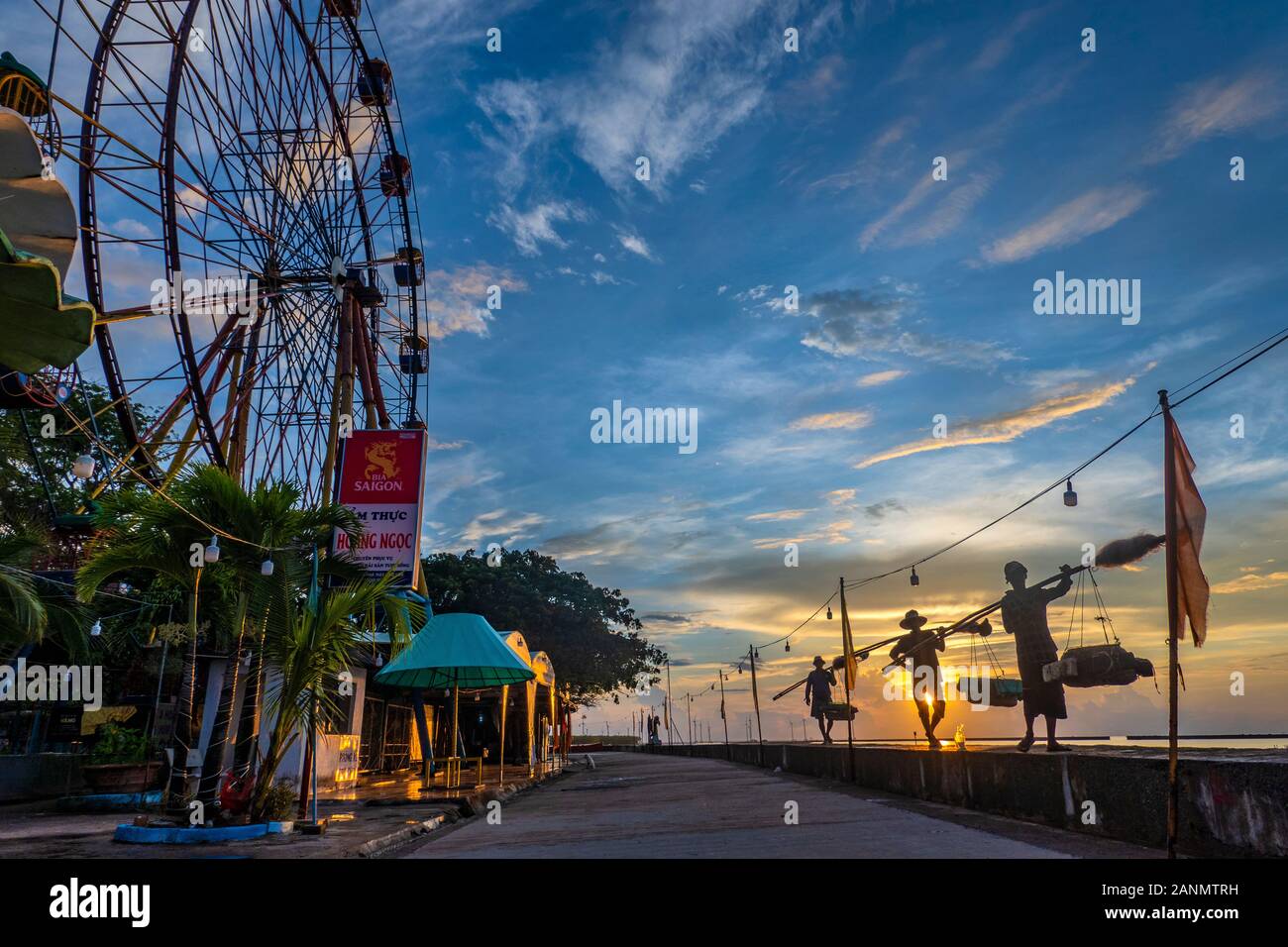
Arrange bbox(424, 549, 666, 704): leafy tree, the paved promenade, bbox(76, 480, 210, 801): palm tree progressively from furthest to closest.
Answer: bbox(424, 549, 666, 704): leafy tree
bbox(76, 480, 210, 801): palm tree
the paved promenade

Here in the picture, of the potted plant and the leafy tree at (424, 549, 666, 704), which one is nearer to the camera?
the potted plant

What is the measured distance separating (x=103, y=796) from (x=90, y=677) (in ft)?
18.6

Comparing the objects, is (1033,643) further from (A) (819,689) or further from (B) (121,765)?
(B) (121,765)

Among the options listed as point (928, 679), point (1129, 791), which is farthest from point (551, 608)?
point (1129, 791)

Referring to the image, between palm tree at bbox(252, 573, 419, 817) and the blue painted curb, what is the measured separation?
543mm

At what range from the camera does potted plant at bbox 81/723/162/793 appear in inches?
625

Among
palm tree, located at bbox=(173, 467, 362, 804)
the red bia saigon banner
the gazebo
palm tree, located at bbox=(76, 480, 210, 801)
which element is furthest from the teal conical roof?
palm tree, located at bbox=(76, 480, 210, 801)

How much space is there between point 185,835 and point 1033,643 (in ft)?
37.3

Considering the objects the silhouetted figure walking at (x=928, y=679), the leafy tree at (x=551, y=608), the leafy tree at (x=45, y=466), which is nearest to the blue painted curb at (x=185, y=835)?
the silhouetted figure walking at (x=928, y=679)

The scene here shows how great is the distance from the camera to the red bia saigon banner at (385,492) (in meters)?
17.5

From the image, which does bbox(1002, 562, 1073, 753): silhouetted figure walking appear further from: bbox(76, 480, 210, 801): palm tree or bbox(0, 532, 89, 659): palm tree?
bbox(0, 532, 89, 659): palm tree

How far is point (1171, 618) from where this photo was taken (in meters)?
6.29
